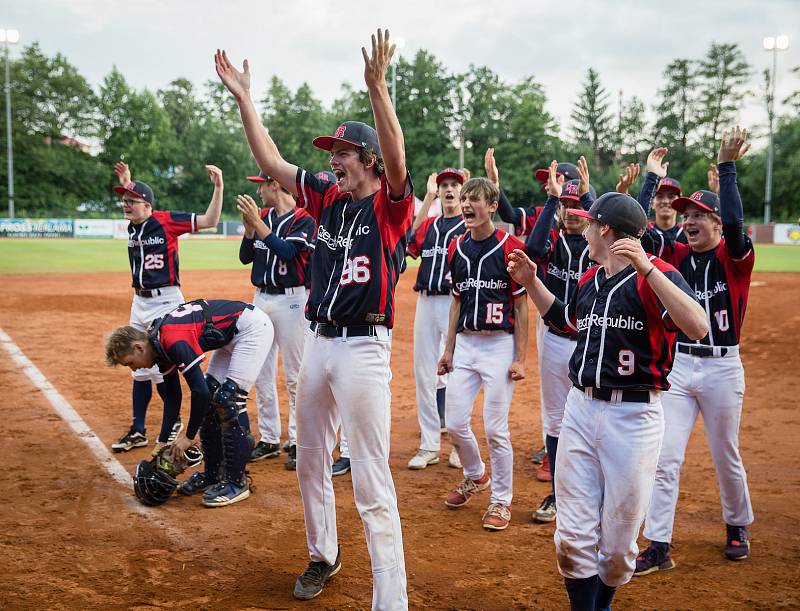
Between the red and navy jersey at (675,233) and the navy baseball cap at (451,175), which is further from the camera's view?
the navy baseball cap at (451,175)

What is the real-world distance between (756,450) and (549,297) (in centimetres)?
429

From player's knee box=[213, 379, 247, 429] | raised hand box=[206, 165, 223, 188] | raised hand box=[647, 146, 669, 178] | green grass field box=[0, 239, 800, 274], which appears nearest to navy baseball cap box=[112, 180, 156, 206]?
raised hand box=[206, 165, 223, 188]

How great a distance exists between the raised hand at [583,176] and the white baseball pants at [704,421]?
1.37 meters

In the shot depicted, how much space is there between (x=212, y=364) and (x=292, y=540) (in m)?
1.86

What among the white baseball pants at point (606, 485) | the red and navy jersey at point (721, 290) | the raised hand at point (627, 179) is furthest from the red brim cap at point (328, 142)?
the red and navy jersey at point (721, 290)

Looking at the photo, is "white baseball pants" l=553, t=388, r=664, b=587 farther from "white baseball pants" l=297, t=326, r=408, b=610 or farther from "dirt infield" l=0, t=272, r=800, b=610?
"white baseball pants" l=297, t=326, r=408, b=610

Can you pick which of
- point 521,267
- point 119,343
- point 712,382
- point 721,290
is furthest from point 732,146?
point 119,343

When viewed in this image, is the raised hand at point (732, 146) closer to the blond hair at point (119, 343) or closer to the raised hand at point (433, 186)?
the raised hand at point (433, 186)

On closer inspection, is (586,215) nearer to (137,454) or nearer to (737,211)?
(737,211)

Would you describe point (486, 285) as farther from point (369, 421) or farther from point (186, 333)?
point (186, 333)

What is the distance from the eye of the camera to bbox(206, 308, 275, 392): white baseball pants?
18.9 ft

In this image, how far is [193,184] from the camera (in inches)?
2515

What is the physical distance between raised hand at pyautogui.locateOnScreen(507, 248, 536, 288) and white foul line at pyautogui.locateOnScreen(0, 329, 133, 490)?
3660 mm

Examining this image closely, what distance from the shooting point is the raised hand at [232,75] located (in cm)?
396
